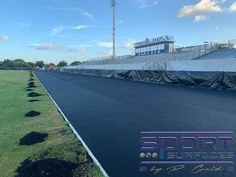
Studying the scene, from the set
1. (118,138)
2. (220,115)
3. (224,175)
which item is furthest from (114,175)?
(220,115)

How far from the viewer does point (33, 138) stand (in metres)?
7.23

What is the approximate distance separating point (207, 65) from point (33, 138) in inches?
828

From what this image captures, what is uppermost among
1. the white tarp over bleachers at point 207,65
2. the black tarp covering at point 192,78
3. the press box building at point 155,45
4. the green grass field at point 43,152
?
the press box building at point 155,45

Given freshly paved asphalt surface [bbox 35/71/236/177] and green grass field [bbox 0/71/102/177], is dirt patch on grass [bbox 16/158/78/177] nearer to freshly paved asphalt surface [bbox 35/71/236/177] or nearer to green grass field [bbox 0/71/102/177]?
green grass field [bbox 0/71/102/177]

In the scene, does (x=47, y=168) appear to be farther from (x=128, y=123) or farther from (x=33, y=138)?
(x=128, y=123)

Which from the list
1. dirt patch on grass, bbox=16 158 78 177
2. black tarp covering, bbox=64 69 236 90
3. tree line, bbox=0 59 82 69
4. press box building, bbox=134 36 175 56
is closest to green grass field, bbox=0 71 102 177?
dirt patch on grass, bbox=16 158 78 177

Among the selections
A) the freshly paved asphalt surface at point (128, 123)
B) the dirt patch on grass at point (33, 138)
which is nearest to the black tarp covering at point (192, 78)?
the freshly paved asphalt surface at point (128, 123)

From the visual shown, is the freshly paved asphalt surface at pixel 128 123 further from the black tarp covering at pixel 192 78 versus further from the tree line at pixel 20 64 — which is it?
the tree line at pixel 20 64

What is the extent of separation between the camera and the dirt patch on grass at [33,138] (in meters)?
6.99

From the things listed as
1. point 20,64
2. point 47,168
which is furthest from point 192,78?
point 20,64

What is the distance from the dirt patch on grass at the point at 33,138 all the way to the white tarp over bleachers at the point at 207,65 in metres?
17.7

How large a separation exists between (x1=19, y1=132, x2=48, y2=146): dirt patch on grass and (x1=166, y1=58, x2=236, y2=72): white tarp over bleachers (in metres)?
17.7

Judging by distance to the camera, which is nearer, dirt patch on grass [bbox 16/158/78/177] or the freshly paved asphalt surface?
dirt patch on grass [bbox 16/158/78/177]

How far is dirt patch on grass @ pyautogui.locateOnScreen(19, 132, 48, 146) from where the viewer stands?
6.99 m
